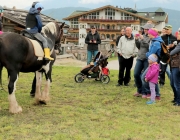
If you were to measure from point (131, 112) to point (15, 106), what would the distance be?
268 centimetres

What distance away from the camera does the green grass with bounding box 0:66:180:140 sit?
5.66 m

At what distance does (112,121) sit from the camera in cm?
653

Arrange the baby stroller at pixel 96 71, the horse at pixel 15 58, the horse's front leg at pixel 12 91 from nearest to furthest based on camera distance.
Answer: the horse at pixel 15 58, the horse's front leg at pixel 12 91, the baby stroller at pixel 96 71

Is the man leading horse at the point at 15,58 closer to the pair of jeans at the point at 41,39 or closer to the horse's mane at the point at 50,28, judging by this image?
the pair of jeans at the point at 41,39

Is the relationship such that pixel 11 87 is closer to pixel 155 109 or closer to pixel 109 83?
pixel 155 109

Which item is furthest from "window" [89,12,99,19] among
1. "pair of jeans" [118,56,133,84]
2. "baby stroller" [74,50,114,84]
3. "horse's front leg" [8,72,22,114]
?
"horse's front leg" [8,72,22,114]

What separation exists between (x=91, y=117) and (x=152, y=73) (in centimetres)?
234

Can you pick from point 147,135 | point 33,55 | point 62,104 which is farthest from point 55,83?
point 147,135

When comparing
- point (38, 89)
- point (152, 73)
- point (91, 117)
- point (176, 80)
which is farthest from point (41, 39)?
point (176, 80)

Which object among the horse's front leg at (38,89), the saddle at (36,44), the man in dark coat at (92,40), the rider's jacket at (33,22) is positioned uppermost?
the rider's jacket at (33,22)

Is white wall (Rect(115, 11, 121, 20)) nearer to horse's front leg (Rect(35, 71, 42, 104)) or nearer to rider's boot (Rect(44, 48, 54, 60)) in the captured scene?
horse's front leg (Rect(35, 71, 42, 104))

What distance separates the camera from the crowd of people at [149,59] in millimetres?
8023

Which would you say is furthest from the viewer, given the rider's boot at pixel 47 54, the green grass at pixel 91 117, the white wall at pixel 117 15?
the white wall at pixel 117 15

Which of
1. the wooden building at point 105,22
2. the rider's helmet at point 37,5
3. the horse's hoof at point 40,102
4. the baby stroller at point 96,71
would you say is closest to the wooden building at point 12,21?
the baby stroller at point 96,71
